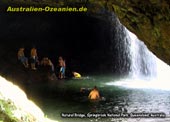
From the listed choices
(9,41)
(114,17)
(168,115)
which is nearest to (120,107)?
(168,115)

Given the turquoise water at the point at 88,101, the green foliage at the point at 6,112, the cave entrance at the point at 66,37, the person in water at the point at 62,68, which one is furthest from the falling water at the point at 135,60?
the green foliage at the point at 6,112

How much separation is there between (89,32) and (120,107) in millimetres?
2579

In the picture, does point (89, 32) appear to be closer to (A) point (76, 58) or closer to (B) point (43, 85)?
(A) point (76, 58)

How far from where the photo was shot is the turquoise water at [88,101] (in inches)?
321

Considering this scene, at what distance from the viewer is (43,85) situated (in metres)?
9.12

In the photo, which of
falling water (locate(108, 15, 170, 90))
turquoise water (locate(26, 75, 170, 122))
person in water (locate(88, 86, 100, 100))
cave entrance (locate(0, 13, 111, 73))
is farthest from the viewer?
falling water (locate(108, 15, 170, 90))

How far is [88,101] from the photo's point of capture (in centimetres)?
854

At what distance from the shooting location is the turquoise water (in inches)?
321

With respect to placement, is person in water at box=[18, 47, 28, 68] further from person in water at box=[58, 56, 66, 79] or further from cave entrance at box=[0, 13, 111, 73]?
person in water at box=[58, 56, 66, 79]
